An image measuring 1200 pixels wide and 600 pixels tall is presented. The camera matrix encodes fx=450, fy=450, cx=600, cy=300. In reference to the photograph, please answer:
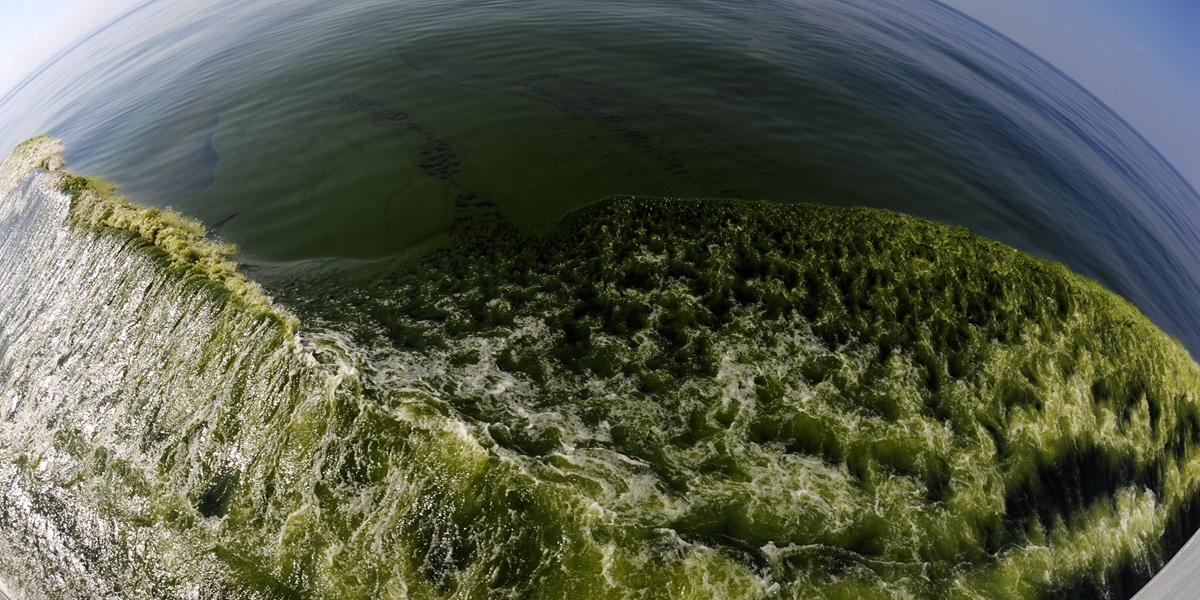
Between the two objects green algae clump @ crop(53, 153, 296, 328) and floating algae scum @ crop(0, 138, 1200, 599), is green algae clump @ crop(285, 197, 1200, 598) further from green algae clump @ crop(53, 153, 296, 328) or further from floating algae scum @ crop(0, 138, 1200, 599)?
green algae clump @ crop(53, 153, 296, 328)

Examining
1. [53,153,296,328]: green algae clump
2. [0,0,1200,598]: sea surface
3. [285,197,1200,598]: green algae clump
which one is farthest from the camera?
[53,153,296,328]: green algae clump

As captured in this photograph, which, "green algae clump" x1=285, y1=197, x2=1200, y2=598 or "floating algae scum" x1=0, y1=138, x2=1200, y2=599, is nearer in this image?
"floating algae scum" x1=0, y1=138, x2=1200, y2=599

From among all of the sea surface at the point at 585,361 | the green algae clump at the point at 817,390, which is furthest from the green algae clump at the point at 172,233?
the green algae clump at the point at 817,390

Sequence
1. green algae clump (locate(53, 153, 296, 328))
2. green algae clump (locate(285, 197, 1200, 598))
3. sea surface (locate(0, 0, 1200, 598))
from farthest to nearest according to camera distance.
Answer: green algae clump (locate(53, 153, 296, 328)) → green algae clump (locate(285, 197, 1200, 598)) → sea surface (locate(0, 0, 1200, 598))

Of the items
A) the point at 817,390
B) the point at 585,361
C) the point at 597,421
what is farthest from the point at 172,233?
the point at 817,390

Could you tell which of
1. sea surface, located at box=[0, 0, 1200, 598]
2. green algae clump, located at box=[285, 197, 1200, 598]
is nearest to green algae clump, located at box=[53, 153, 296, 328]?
sea surface, located at box=[0, 0, 1200, 598]

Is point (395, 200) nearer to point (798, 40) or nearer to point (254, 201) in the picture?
point (254, 201)
